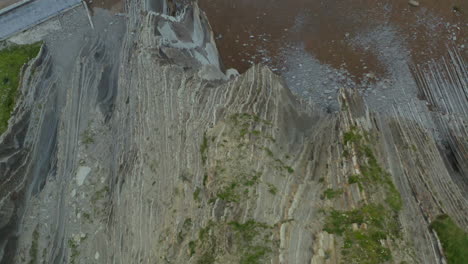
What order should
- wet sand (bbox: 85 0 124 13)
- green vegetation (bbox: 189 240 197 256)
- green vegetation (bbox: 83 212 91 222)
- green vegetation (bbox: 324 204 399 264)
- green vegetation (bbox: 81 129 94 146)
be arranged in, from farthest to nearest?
wet sand (bbox: 85 0 124 13) → green vegetation (bbox: 81 129 94 146) → green vegetation (bbox: 83 212 91 222) → green vegetation (bbox: 189 240 197 256) → green vegetation (bbox: 324 204 399 264)

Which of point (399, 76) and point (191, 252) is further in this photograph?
point (399, 76)

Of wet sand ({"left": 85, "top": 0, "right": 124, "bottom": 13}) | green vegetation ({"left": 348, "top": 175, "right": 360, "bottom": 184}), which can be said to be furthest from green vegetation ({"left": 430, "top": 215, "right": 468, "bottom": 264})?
wet sand ({"left": 85, "top": 0, "right": 124, "bottom": 13})

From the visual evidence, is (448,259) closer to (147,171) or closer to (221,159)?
(221,159)

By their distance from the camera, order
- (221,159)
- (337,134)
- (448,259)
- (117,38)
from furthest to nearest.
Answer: (117,38), (337,134), (221,159), (448,259)

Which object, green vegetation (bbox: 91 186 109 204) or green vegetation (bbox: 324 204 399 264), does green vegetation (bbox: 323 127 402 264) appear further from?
Answer: green vegetation (bbox: 91 186 109 204)

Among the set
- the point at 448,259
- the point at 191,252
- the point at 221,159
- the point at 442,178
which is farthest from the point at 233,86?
the point at 448,259

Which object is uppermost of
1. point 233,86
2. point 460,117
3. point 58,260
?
point 233,86
